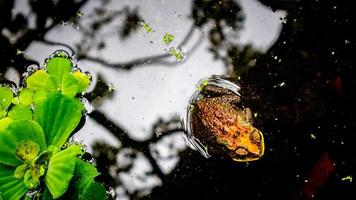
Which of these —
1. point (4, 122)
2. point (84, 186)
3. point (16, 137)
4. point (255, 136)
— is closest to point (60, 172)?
point (84, 186)

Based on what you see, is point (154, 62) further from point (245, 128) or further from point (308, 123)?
point (308, 123)

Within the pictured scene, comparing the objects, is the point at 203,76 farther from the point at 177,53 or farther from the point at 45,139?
the point at 45,139

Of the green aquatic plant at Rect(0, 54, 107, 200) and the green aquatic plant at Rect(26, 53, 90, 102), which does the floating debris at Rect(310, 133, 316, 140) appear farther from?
the green aquatic plant at Rect(26, 53, 90, 102)

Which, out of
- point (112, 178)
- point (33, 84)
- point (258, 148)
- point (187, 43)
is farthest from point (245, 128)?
point (33, 84)

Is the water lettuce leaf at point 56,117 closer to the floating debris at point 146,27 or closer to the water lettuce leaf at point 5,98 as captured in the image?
the water lettuce leaf at point 5,98

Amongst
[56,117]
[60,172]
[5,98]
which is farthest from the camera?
[5,98]

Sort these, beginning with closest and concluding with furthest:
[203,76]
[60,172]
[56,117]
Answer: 1. [60,172]
2. [56,117]
3. [203,76]

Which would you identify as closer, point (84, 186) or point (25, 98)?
point (84, 186)

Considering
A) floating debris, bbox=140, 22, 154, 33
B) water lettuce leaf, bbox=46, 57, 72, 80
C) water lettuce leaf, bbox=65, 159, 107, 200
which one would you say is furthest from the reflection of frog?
water lettuce leaf, bbox=46, 57, 72, 80
